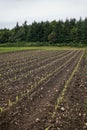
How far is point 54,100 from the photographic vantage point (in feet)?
36.1

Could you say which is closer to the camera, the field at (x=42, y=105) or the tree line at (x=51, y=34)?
the field at (x=42, y=105)

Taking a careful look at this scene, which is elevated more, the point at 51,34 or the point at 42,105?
the point at 51,34

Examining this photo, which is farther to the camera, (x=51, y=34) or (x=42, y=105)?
(x=51, y=34)

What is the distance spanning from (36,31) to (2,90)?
92086mm

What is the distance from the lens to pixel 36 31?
10375cm

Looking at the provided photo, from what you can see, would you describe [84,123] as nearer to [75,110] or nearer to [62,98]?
[75,110]

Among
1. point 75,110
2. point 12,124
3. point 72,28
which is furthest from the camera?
point 72,28

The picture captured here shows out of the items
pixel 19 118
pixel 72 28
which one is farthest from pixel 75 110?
pixel 72 28

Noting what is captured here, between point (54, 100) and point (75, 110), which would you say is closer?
point (75, 110)

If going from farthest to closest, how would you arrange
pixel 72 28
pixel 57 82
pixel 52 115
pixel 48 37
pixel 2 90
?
pixel 72 28 < pixel 48 37 < pixel 57 82 < pixel 2 90 < pixel 52 115

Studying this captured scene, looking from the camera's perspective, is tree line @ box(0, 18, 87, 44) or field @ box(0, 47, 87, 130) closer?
field @ box(0, 47, 87, 130)

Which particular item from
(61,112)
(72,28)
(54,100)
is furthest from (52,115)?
(72,28)

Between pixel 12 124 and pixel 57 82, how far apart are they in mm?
7369

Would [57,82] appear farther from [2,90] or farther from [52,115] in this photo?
[52,115]
